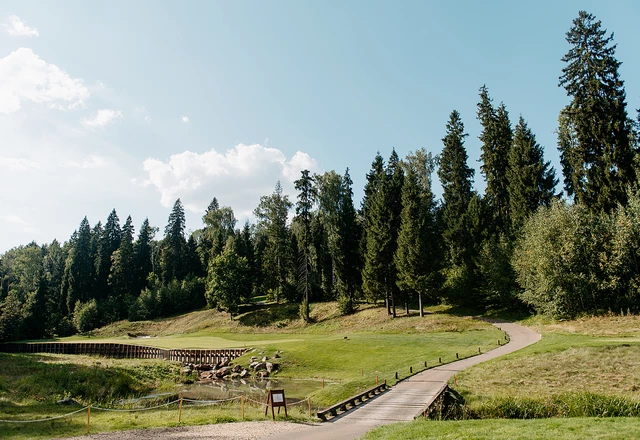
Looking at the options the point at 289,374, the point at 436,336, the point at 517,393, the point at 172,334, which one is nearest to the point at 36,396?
the point at 289,374

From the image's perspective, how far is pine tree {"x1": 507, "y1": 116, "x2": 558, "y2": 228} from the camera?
54.2m

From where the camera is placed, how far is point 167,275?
101 meters

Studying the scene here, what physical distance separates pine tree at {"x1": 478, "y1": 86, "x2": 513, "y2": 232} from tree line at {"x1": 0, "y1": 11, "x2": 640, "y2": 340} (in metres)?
0.19

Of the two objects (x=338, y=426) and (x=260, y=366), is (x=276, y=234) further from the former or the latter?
(x=338, y=426)

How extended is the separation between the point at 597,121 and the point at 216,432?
153 feet

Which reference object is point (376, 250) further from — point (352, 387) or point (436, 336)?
point (352, 387)

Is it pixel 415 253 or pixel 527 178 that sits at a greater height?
pixel 527 178

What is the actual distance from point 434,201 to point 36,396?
68.8 metres

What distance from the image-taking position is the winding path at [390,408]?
14617 millimetres

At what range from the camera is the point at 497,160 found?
62281 millimetres

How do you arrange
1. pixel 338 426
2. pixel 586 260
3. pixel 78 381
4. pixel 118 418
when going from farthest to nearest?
Result: pixel 586 260, pixel 78 381, pixel 118 418, pixel 338 426

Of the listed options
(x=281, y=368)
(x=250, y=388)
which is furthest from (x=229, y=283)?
(x=250, y=388)

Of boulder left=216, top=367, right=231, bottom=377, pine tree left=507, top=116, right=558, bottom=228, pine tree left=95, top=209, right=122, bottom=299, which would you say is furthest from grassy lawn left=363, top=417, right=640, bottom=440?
pine tree left=95, top=209, right=122, bottom=299

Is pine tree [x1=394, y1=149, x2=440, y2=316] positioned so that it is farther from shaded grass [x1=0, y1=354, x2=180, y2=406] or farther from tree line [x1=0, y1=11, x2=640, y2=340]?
shaded grass [x1=0, y1=354, x2=180, y2=406]
